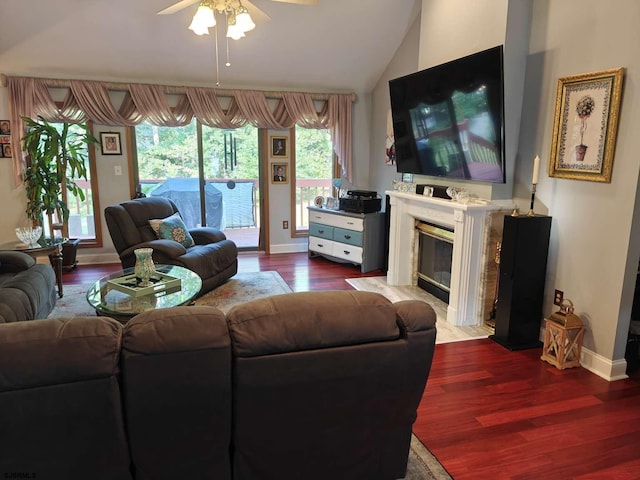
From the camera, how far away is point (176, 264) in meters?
4.13

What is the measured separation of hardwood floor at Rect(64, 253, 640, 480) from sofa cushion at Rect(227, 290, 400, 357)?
1015mm

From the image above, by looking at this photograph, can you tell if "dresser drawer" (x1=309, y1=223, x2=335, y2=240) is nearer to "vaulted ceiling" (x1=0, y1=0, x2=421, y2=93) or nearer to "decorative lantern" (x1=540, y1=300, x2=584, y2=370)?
"vaulted ceiling" (x1=0, y1=0, x2=421, y2=93)

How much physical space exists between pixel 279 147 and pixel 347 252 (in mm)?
1792

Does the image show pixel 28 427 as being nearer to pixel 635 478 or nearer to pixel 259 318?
pixel 259 318

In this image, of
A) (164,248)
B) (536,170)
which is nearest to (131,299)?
(164,248)

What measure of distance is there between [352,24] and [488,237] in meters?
2.93

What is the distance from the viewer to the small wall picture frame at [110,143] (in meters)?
5.57

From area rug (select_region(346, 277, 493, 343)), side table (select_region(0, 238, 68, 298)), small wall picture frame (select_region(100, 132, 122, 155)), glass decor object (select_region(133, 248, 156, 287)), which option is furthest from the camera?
small wall picture frame (select_region(100, 132, 122, 155))

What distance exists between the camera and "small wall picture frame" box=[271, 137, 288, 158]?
615cm

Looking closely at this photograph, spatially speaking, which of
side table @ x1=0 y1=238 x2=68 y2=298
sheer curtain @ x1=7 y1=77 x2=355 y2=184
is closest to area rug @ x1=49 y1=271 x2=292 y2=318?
side table @ x1=0 y1=238 x2=68 y2=298

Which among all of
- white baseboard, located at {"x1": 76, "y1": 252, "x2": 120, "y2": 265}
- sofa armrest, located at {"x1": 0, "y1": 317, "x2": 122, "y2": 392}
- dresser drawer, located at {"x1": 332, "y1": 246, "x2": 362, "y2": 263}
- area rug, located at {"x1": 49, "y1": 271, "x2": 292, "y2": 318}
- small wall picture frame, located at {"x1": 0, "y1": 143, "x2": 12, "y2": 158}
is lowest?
area rug, located at {"x1": 49, "y1": 271, "x2": 292, "y2": 318}

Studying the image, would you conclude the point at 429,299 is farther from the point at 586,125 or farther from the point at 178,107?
the point at 178,107

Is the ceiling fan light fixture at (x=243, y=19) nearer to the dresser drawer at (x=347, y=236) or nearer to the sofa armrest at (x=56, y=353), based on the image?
the sofa armrest at (x=56, y=353)

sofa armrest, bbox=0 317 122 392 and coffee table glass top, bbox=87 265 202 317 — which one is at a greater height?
sofa armrest, bbox=0 317 122 392
